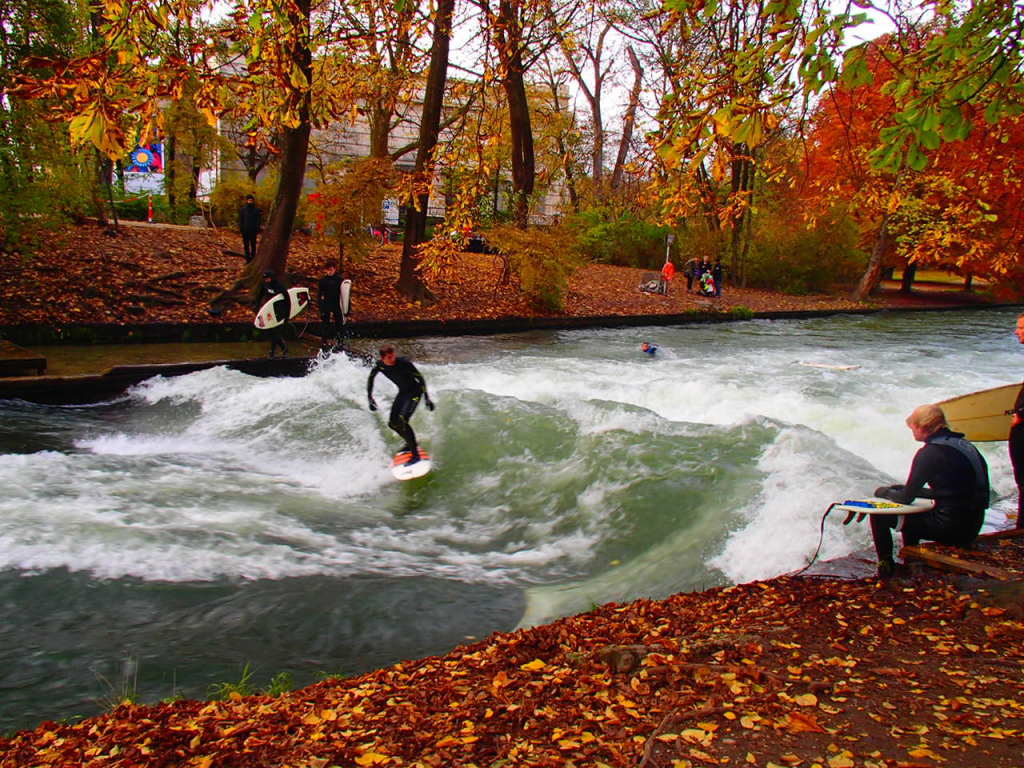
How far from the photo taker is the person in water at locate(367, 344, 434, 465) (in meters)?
9.65

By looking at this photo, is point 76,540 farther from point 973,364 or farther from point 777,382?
point 973,364

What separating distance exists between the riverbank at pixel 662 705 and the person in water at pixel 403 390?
16.4 feet

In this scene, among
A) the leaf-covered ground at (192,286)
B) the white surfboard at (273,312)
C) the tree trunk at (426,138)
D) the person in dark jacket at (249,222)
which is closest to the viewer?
the white surfboard at (273,312)

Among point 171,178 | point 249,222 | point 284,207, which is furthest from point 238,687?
point 171,178

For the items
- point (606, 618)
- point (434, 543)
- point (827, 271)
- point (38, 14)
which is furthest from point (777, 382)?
point (827, 271)

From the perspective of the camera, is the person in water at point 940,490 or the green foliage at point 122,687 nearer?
the green foliage at point 122,687

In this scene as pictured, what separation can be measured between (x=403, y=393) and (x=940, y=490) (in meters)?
6.38

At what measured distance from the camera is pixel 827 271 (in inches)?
1352

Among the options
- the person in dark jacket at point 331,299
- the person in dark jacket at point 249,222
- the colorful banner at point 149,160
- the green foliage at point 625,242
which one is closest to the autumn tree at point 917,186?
the green foliage at point 625,242

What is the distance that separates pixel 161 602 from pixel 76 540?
1.39 metres

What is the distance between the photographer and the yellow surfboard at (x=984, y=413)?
827 cm

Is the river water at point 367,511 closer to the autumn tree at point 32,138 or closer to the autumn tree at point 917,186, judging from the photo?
the autumn tree at point 917,186

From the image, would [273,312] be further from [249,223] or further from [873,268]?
[873,268]

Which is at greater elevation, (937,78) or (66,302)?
(937,78)
